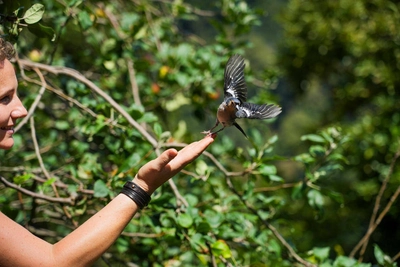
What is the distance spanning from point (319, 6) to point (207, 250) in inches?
142

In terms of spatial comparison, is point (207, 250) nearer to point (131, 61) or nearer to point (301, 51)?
point (131, 61)

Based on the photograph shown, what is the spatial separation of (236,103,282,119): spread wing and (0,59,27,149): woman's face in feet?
1.27

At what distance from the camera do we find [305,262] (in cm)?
130

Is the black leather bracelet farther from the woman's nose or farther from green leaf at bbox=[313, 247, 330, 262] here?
green leaf at bbox=[313, 247, 330, 262]

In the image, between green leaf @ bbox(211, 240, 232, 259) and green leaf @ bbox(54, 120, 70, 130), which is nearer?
green leaf @ bbox(211, 240, 232, 259)

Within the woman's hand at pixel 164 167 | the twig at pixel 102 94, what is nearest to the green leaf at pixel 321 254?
the twig at pixel 102 94

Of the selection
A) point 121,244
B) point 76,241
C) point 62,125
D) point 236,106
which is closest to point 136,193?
point 76,241

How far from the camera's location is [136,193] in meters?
0.85

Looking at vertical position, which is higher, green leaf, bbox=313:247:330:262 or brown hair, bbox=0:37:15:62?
brown hair, bbox=0:37:15:62

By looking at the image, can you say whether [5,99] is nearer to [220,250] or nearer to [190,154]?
[190,154]

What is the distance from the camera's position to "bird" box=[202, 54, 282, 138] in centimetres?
78

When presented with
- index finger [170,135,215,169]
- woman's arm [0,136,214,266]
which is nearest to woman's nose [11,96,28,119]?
woman's arm [0,136,214,266]

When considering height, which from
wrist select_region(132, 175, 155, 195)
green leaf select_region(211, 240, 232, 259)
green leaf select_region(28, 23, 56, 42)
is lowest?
green leaf select_region(211, 240, 232, 259)

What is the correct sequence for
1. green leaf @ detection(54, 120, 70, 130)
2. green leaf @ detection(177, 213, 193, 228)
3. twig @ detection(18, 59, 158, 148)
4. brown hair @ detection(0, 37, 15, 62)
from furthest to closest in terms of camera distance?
green leaf @ detection(54, 120, 70, 130)
twig @ detection(18, 59, 158, 148)
green leaf @ detection(177, 213, 193, 228)
brown hair @ detection(0, 37, 15, 62)
